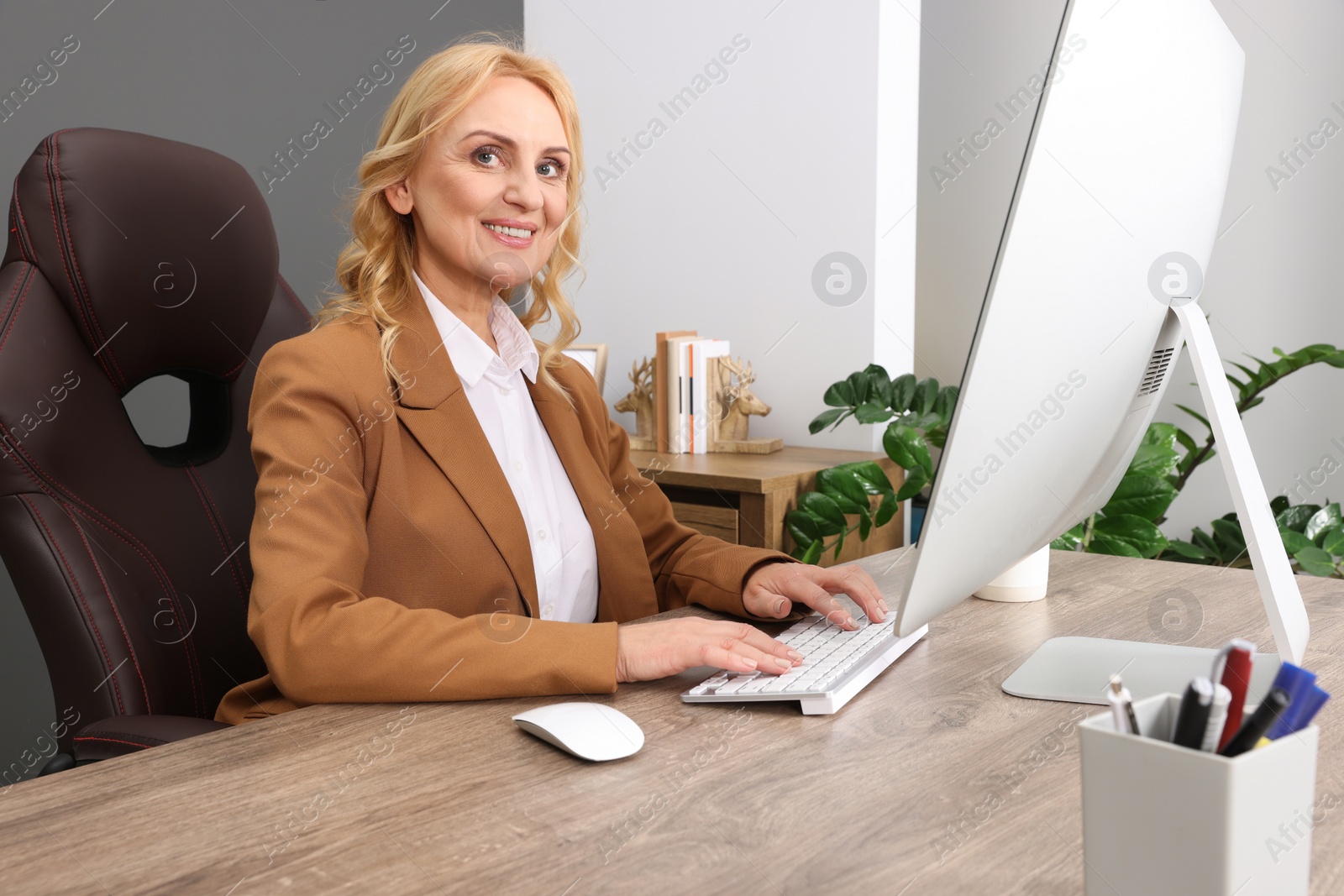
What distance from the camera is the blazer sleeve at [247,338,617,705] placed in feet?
2.90

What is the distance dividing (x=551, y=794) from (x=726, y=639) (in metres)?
0.28

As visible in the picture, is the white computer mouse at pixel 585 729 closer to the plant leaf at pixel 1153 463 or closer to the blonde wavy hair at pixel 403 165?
the blonde wavy hair at pixel 403 165

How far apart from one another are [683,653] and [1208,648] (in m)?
0.51

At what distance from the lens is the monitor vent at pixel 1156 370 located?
0.83 metres

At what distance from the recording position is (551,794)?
0.69 meters

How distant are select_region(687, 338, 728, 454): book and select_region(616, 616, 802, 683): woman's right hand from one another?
6.20 feet

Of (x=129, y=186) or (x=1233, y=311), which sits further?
(x=1233, y=311)

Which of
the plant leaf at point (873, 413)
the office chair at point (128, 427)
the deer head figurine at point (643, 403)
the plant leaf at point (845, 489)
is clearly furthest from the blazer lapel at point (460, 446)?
the deer head figurine at point (643, 403)

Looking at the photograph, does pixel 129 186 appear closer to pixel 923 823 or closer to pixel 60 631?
pixel 60 631

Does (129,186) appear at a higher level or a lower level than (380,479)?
higher

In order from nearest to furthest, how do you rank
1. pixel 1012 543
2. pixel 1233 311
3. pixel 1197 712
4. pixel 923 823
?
1. pixel 1197 712
2. pixel 923 823
3. pixel 1012 543
4. pixel 1233 311

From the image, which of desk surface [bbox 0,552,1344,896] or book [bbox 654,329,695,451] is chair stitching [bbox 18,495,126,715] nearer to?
desk surface [bbox 0,552,1344,896]

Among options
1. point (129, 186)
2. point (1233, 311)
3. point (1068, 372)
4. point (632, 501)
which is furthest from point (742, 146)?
point (1068, 372)

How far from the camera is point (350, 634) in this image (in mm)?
897
